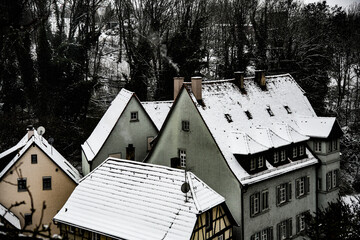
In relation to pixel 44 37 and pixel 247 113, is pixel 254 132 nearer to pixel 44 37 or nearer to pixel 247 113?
pixel 247 113

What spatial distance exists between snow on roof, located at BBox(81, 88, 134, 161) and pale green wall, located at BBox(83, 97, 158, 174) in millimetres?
262

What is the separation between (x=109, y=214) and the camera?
61.1 feet

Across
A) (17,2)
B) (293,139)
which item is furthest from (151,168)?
(17,2)

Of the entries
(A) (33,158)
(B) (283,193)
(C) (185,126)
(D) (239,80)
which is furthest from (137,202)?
(D) (239,80)

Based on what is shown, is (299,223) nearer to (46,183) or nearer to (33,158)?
(46,183)

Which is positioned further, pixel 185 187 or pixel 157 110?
pixel 157 110

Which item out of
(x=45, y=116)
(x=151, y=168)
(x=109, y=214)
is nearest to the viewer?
(x=109, y=214)

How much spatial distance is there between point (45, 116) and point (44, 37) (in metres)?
6.84

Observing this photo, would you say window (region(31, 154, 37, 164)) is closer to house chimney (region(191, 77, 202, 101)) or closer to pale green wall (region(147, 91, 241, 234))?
pale green wall (region(147, 91, 241, 234))

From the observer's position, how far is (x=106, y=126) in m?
28.5

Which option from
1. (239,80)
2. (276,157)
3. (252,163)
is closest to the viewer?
(252,163)

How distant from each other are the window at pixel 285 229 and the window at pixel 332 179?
155 inches

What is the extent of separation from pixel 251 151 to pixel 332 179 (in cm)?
815

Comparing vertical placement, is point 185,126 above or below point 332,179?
above
